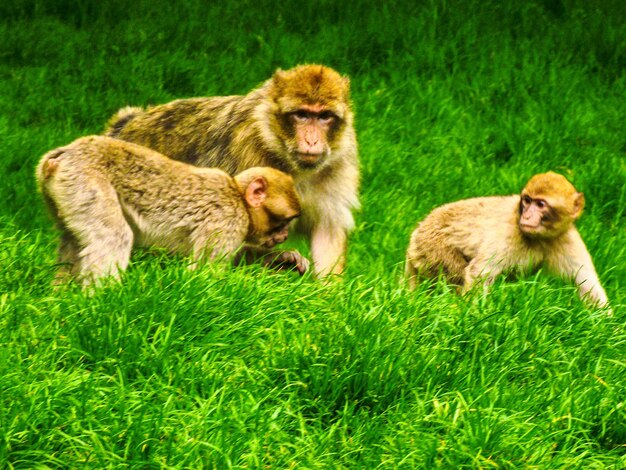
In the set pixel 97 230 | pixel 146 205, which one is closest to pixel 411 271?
pixel 146 205

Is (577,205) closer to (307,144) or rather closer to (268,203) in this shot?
(307,144)

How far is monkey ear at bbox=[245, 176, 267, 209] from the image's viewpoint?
606 centimetres

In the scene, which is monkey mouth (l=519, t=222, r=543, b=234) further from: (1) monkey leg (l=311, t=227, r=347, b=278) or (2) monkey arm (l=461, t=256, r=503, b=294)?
(1) monkey leg (l=311, t=227, r=347, b=278)

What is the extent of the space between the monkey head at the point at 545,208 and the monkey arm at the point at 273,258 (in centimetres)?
130

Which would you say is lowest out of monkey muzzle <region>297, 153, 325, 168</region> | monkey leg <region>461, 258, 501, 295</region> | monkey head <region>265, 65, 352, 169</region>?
monkey leg <region>461, 258, 501, 295</region>

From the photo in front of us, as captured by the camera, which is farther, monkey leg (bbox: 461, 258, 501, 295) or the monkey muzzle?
the monkey muzzle

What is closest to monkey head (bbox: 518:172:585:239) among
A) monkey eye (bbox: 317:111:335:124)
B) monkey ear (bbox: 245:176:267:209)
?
monkey eye (bbox: 317:111:335:124)

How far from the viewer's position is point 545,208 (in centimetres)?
622

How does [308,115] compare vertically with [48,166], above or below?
above

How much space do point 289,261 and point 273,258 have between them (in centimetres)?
13

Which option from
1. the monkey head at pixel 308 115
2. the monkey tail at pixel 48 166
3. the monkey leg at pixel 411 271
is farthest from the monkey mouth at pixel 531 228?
the monkey tail at pixel 48 166

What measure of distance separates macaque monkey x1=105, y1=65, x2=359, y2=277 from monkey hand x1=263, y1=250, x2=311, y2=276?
92 millimetres

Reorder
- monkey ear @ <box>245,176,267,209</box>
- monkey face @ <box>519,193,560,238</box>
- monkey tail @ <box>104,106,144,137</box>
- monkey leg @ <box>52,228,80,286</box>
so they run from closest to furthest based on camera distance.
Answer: monkey leg @ <box>52,228,80,286</box> < monkey ear @ <box>245,176,267,209</box> < monkey face @ <box>519,193,560,238</box> < monkey tail @ <box>104,106,144,137</box>

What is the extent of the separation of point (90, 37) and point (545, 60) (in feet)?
13.9
